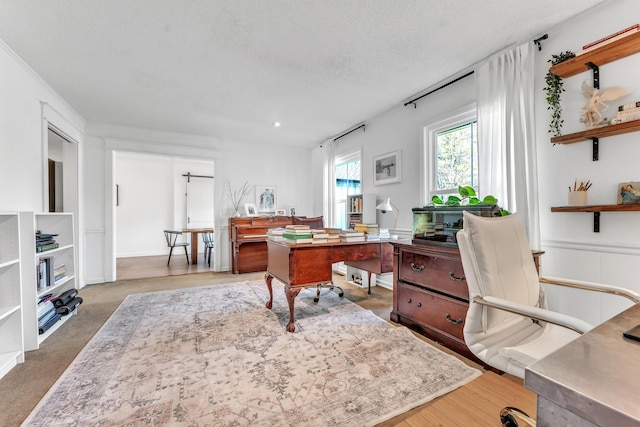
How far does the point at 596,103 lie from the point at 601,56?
30 centimetres

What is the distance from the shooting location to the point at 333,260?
8.20 ft

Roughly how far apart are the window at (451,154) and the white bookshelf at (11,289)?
3.82m

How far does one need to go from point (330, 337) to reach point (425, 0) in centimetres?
261

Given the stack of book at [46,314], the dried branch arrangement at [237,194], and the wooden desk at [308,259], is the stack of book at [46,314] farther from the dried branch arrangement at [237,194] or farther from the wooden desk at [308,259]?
the dried branch arrangement at [237,194]

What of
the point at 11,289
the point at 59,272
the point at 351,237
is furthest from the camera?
the point at 59,272

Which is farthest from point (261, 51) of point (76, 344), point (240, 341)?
point (76, 344)

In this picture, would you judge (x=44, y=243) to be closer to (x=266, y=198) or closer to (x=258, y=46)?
(x=258, y=46)

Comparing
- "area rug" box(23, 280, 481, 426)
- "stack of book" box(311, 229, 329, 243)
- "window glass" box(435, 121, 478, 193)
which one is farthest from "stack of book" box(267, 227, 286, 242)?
"window glass" box(435, 121, 478, 193)

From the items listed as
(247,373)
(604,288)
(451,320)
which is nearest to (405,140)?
(451,320)

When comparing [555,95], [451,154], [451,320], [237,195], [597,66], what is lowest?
[451,320]

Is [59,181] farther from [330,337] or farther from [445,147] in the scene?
[445,147]

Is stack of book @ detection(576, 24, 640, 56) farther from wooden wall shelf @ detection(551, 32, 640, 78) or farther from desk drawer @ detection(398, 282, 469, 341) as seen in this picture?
desk drawer @ detection(398, 282, 469, 341)

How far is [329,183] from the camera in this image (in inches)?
200

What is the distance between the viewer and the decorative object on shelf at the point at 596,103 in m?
1.79
